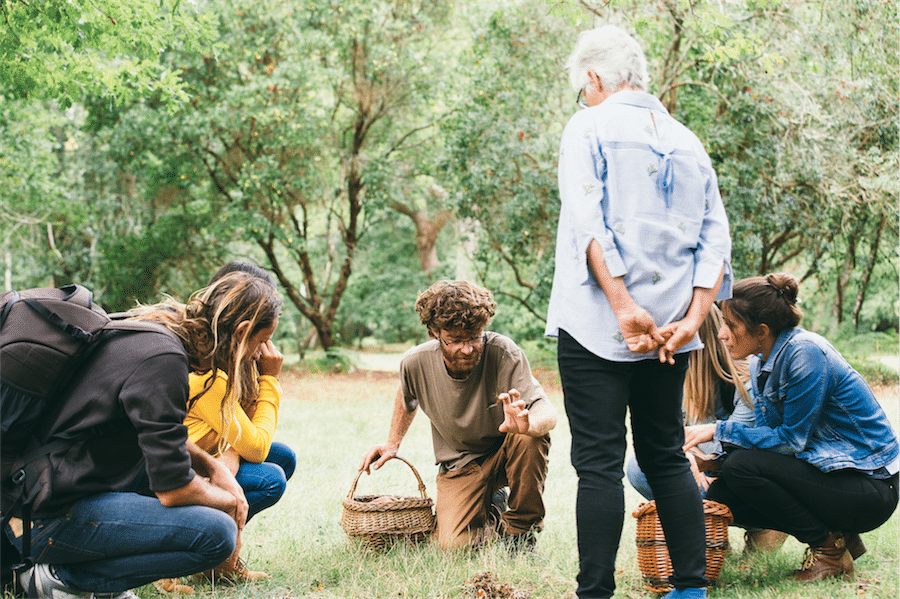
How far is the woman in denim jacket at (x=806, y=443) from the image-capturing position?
3039mm

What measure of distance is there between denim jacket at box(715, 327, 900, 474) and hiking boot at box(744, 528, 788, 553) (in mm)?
613

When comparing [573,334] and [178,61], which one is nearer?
[573,334]

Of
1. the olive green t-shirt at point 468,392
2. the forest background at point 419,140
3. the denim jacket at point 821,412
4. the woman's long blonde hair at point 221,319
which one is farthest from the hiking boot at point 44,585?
the forest background at point 419,140

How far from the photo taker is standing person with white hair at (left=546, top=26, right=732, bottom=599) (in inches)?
96.3

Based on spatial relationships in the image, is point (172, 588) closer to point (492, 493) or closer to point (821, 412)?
point (492, 493)

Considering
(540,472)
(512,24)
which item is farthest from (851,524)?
(512,24)

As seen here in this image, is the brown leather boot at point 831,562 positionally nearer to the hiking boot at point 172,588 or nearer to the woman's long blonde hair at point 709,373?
the woman's long blonde hair at point 709,373

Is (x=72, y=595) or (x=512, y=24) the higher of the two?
(x=512, y=24)

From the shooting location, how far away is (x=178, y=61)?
12711 mm

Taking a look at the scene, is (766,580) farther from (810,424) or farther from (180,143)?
(180,143)

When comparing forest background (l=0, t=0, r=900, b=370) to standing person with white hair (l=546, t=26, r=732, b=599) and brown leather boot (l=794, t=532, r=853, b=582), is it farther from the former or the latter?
brown leather boot (l=794, t=532, r=853, b=582)

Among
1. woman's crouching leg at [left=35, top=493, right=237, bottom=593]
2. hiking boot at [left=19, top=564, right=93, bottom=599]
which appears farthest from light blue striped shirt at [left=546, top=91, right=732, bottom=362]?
hiking boot at [left=19, top=564, right=93, bottom=599]

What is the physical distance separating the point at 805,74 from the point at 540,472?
29.3 feet

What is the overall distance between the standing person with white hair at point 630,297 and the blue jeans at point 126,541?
1.29 meters
